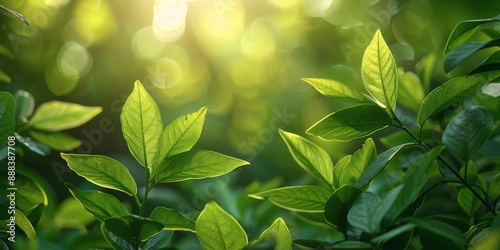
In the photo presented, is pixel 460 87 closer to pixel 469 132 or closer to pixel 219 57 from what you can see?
pixel 469 132

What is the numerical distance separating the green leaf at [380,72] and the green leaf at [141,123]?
9.4 inches

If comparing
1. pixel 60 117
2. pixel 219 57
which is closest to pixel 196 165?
pixel 60 117

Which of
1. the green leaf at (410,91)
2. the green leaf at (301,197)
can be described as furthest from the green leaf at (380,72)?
the green leaf at (410,91)

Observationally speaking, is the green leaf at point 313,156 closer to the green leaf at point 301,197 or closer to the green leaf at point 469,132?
the green leaf at point 301,197

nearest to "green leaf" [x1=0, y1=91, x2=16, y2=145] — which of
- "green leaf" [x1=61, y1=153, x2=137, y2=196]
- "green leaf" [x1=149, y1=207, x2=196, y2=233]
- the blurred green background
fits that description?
"green leaf" [x1=61, y1=153, x2=137, y2=196]

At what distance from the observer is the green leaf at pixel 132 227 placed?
54cm

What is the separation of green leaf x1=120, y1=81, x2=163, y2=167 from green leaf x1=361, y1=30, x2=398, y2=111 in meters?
0.24

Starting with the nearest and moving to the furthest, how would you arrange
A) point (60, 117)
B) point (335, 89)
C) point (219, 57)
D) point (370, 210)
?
point (370, 210), point (335, 89), point (60, 117), point (219, 57)

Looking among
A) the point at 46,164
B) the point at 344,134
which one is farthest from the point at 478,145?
the point at 46,164

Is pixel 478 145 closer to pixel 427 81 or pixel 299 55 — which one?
pixel 427 81

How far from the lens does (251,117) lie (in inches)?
68.8

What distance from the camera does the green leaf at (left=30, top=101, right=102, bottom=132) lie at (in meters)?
0.88

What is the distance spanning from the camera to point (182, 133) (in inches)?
23.7

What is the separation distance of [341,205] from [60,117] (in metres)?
0.51
